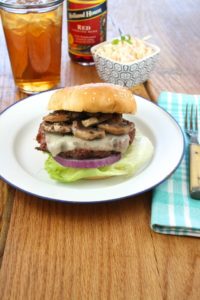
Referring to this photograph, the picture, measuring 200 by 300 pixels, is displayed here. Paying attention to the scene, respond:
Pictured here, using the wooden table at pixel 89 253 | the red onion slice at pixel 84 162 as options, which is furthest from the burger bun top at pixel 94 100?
the wooden table at pixel 89 253

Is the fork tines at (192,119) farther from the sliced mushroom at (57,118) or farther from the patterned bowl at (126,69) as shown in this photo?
the sliced mushroom at (57,118)

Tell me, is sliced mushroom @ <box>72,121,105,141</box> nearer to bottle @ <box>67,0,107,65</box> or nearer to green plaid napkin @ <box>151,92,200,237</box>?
green plaid napkin @ <box>151,92,200,237</box>

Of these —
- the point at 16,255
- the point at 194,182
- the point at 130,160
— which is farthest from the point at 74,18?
the point at 16,255

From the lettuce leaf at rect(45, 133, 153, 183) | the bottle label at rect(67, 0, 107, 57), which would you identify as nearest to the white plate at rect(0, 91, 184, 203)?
the lettuce leaf at rect(45, 133, 153, 183)

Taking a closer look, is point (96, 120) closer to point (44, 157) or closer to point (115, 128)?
point (115, 128)

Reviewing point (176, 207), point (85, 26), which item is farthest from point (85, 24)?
point (176, 207)

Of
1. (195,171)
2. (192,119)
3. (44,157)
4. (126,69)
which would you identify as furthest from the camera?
(126,69)
